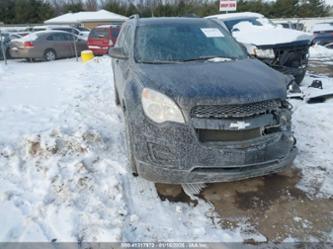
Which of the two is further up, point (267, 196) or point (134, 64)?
point (134, 64)

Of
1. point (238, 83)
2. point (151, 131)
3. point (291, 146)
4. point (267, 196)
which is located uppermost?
point (238, 83)

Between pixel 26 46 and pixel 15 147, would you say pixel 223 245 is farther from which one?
pixel 26 46

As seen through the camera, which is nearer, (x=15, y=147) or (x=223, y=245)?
(x=223, y=245)

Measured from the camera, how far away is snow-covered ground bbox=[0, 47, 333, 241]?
8.64 feet

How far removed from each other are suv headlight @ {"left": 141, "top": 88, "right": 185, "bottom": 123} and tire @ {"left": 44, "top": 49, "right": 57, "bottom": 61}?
13.9 m

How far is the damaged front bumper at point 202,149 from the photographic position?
2689 mm

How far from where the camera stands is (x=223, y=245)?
2494 mm

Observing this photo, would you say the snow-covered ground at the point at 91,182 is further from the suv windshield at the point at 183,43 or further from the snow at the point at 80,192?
the suv windshield at the point at 183,43

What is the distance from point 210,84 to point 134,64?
103 cm

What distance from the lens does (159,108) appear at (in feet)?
9.13

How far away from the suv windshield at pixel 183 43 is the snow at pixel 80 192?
1.31 meters

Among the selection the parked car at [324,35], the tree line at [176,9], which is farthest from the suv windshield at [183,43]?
the tree line at [176,9]

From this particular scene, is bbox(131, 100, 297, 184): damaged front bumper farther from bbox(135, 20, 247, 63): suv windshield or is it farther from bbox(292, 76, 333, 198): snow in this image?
bbox(135, 20, 247, 63): suv windshield

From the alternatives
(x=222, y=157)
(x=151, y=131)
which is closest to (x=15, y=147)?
(x=151, y=131)
